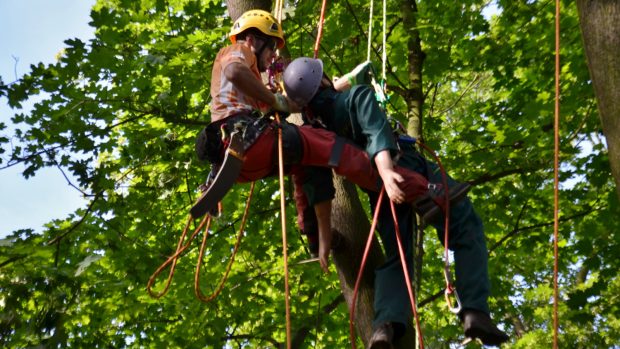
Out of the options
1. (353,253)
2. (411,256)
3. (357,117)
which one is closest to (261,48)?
(357,117)

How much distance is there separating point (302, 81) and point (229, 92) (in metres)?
0.38

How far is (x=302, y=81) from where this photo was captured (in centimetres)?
358

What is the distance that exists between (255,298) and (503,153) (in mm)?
3101

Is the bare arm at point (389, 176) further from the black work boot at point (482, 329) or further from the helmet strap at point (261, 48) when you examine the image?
the helmet strap at point (261, 48)

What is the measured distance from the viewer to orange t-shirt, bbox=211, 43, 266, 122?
3.53 m

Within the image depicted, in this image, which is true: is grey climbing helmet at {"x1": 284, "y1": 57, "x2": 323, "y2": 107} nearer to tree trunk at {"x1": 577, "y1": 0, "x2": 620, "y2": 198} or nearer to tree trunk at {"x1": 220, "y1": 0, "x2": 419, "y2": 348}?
tree trunk at {"x1": 220, "y1": 0, "x2": 419, "y2": 348}

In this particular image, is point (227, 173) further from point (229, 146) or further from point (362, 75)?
point (362, 75)

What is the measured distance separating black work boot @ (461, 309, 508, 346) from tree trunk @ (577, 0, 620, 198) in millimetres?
827

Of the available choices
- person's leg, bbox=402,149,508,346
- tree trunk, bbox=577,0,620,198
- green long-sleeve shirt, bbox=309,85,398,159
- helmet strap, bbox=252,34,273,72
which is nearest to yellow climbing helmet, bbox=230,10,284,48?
helmet strap, bbox=252,34,273,72

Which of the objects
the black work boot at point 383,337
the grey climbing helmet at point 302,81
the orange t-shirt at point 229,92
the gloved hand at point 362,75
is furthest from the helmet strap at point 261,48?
the black work boot at point 383,337

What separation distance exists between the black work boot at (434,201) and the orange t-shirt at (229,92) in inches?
38.8

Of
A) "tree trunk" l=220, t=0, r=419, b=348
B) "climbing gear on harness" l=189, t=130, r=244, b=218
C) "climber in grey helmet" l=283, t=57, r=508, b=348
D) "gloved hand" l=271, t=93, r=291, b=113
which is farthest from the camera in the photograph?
"tree trunk" l=220, t=0, r=419, b=348

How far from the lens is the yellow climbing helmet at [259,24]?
378cm

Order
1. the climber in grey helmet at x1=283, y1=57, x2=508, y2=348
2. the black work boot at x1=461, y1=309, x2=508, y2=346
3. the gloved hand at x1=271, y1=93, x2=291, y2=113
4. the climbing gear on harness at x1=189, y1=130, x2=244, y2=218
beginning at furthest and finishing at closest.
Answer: the gloved hand at x1=271, y1=93, x2=291, y2=113 < the climbing gear on harness at x1=189, y1=130, x2=244, y2=218 < the climber in grey helmet at x1=283, y1=57, x2=508, y2=348 < the black work boot at x1=461, y1=309, x2=508, y2=346
